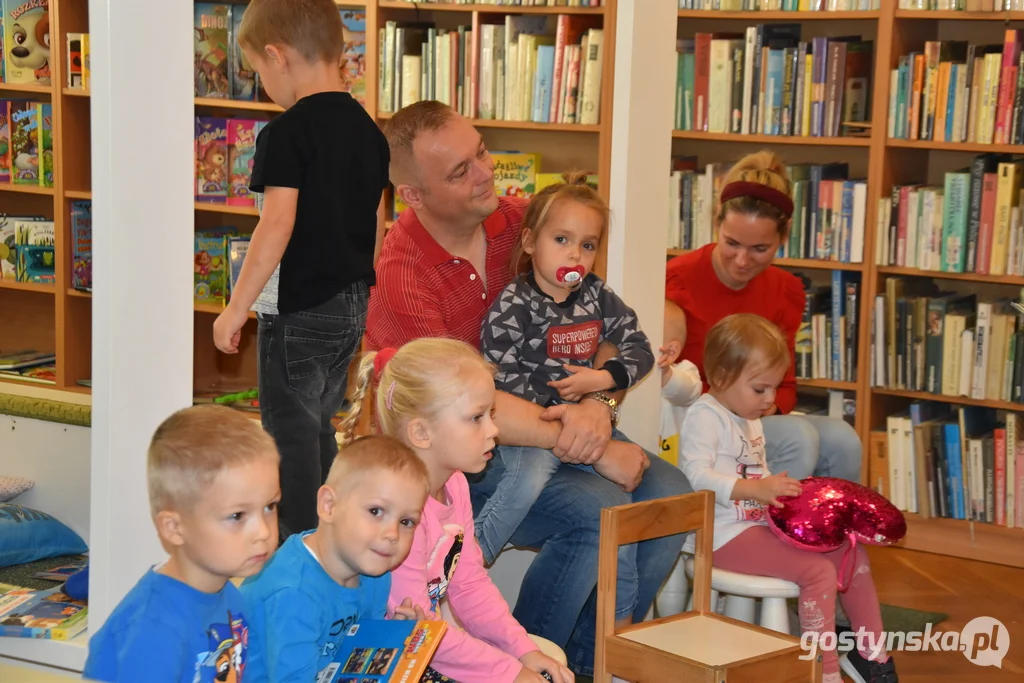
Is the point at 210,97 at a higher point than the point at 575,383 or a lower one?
higher

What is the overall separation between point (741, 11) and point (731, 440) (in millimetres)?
1958

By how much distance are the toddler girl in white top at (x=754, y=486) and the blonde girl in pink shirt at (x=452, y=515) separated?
0.70m

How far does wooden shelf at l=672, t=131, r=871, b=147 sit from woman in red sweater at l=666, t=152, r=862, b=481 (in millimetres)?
802

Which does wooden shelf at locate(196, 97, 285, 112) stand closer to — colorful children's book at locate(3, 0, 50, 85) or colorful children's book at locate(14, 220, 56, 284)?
colorful children's book at locate(3, 0, 50, 85)

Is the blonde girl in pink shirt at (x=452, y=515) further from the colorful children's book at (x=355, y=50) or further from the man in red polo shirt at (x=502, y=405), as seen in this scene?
the colorful children's book at (x=355, y=50)

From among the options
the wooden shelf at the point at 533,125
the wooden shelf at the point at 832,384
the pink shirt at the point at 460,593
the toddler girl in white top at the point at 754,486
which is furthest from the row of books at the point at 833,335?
the pink shirt at the point at 460,593

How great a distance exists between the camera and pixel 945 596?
3281mm

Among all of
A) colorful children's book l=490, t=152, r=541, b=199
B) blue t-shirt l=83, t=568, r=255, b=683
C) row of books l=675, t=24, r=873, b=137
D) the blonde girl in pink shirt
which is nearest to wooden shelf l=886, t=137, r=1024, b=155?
row of books l=675, t=24, r=873, b=137

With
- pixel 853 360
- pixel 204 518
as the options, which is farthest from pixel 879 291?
pixel 204 518

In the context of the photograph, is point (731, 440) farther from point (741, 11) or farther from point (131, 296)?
point (741, 11)

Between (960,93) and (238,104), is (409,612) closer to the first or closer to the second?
(238,104)

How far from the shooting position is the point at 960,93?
3.59m

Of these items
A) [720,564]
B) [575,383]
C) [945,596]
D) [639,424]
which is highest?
[575,383]

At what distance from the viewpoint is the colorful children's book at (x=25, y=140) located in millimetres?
3688
